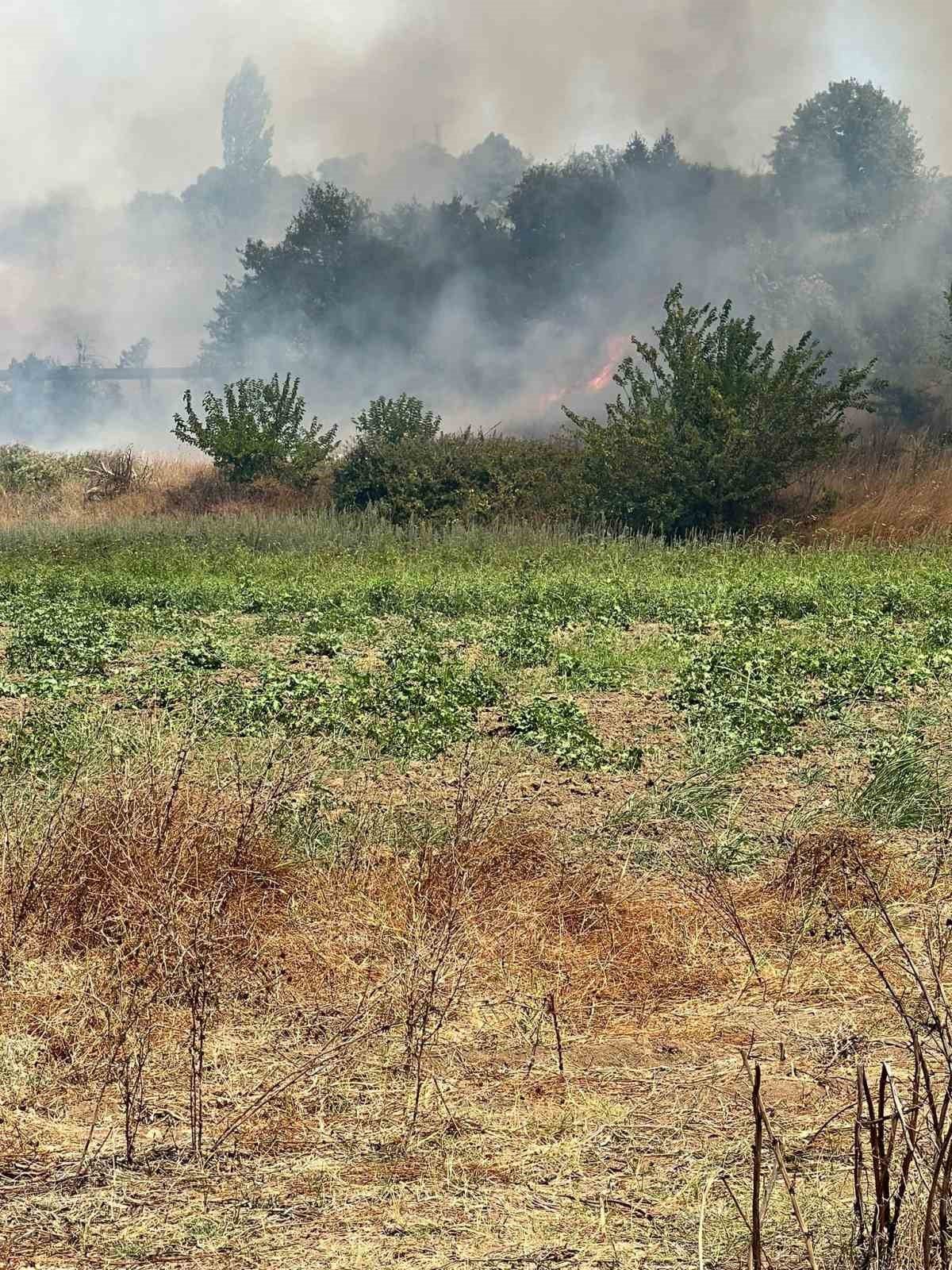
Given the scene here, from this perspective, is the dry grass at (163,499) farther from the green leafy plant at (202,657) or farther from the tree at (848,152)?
the tree at (848,152)

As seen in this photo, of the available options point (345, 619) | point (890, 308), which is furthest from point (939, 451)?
point (890, 308)

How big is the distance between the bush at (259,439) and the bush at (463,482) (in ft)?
10.00

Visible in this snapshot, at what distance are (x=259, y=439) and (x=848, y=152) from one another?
32.5 meters

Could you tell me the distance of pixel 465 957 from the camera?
14.8 feet

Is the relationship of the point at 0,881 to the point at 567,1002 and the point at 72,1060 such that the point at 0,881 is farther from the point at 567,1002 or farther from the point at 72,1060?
the point at 567,1002

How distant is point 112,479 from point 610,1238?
28.4 meters

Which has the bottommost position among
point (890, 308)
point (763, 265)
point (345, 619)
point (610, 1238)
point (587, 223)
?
point (610, 1238)

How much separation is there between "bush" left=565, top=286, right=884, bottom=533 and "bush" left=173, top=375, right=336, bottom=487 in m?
8.28

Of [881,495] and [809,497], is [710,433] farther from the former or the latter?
[881,495]

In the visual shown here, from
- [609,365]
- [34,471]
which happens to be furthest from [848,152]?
[34,471]

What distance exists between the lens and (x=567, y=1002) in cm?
442

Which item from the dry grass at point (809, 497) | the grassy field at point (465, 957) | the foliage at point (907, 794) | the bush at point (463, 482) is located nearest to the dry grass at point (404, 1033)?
the grassy field at point (465, 957)

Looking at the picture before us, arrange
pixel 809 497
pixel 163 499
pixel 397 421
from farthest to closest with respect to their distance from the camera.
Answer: pixel 397 421, pixel 163 499, pixel 809 497

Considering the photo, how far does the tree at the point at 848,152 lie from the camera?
50.2m
